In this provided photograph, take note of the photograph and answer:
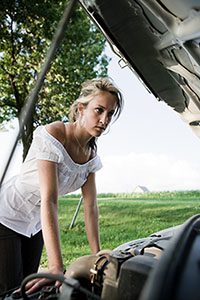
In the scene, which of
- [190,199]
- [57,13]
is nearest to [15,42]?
[57,13]

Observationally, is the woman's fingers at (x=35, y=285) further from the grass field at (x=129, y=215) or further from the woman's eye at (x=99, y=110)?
the grass field at (x=129, y=215)

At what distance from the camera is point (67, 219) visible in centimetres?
800

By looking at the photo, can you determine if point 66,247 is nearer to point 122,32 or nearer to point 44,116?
point 44,116

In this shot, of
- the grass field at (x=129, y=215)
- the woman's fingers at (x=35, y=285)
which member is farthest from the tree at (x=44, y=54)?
the woman's fingers at (x=35, y=285)

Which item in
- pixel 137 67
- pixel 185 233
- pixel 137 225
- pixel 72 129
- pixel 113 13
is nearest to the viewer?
pixel 185 233

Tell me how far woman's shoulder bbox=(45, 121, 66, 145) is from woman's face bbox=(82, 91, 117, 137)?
123mm

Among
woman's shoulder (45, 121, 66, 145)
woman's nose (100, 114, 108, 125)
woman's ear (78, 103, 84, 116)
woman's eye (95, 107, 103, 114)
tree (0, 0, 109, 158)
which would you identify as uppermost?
tree (0, 0, 109, 158)

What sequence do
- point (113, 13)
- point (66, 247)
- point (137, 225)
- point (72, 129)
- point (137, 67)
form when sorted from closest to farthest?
point (113, 13) → point (137, 67) → point (72, 129) → point (66, 247) → point (137, 225)

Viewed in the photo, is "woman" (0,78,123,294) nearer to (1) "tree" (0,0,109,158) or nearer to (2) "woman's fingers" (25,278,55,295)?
(2) "woman's fingers" (25,278,55,295)

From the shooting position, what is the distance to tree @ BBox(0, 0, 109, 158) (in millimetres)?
7621

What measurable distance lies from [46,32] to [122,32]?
6.96m

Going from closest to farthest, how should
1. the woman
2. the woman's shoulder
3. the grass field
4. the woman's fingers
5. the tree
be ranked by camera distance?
the woman's fingers < the woman < the woman's shoulder < the grass field < the tree

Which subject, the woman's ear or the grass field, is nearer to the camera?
the woman's ear

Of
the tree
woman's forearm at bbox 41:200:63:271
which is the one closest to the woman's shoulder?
woman's forearm at bbox 41:200:63:271
